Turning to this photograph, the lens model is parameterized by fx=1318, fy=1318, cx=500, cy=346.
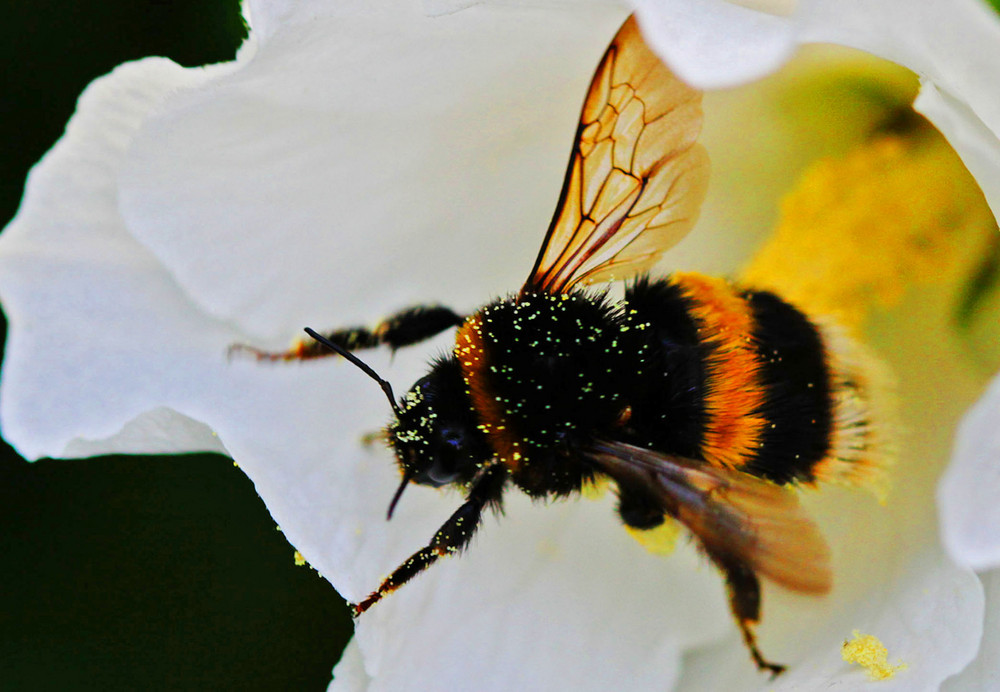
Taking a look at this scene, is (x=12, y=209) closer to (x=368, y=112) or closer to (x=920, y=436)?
(x=368, y=112)

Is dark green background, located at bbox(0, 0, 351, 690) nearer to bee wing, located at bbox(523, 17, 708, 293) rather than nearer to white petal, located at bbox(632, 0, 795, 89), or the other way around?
bee wing, located at bbox(523, 17, 708, 293)

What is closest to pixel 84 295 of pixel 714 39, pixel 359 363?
pixel 359 363

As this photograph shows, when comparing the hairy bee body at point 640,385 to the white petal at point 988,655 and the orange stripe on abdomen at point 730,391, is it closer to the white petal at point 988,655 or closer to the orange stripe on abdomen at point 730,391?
the orange stripe on abdomen at point 730,391

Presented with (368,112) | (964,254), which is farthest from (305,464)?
(964,254)

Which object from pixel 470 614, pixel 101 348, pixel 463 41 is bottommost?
pixel 470 614

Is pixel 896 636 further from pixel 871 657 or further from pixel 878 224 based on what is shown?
pixel 878 224

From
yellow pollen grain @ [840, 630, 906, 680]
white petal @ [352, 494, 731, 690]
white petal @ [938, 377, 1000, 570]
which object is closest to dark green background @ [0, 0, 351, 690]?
white petal @ [352, 494, 731, 690]
